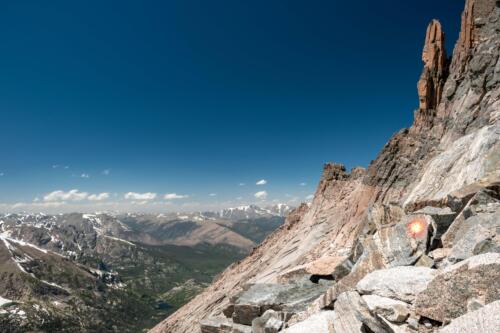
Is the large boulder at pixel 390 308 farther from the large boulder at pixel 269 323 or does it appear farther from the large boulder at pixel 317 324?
the large boulder at pixel 269 323

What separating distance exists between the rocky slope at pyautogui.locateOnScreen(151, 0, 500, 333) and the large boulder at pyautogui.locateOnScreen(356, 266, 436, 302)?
0.16 feet

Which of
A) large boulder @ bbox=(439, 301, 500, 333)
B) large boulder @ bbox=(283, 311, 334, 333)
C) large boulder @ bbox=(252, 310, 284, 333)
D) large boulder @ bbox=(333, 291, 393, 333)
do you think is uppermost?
large boulder @ bbox=(439, 301, 500, 333)

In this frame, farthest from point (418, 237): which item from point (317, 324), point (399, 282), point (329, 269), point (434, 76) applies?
point (434, 76)

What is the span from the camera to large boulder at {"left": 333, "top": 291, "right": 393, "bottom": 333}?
1396 centimetres

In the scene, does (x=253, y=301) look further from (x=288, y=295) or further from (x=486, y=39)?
(x=486, y=39)

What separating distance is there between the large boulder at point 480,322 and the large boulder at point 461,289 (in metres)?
1.18

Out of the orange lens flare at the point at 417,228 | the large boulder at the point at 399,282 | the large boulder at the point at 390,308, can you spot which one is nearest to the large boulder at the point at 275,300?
the large boulder at the point at 399,282

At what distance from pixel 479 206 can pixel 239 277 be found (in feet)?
191

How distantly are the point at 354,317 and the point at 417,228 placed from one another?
9707mm

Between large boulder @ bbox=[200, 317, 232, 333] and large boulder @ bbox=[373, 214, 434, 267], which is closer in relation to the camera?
large boulder @ bbox=[373, 214, 434, 267]

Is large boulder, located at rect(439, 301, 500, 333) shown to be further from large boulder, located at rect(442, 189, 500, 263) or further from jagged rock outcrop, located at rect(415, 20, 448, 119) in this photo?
jagged rock outcrop, located at rect(415, 20, 448, 119)

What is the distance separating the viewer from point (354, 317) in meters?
15.2

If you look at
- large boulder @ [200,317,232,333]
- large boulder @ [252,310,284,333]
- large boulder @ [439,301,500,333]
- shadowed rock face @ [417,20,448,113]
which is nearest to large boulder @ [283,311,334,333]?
large boulder @ [252,310,284,333]

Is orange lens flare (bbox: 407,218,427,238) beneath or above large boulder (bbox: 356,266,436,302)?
above
